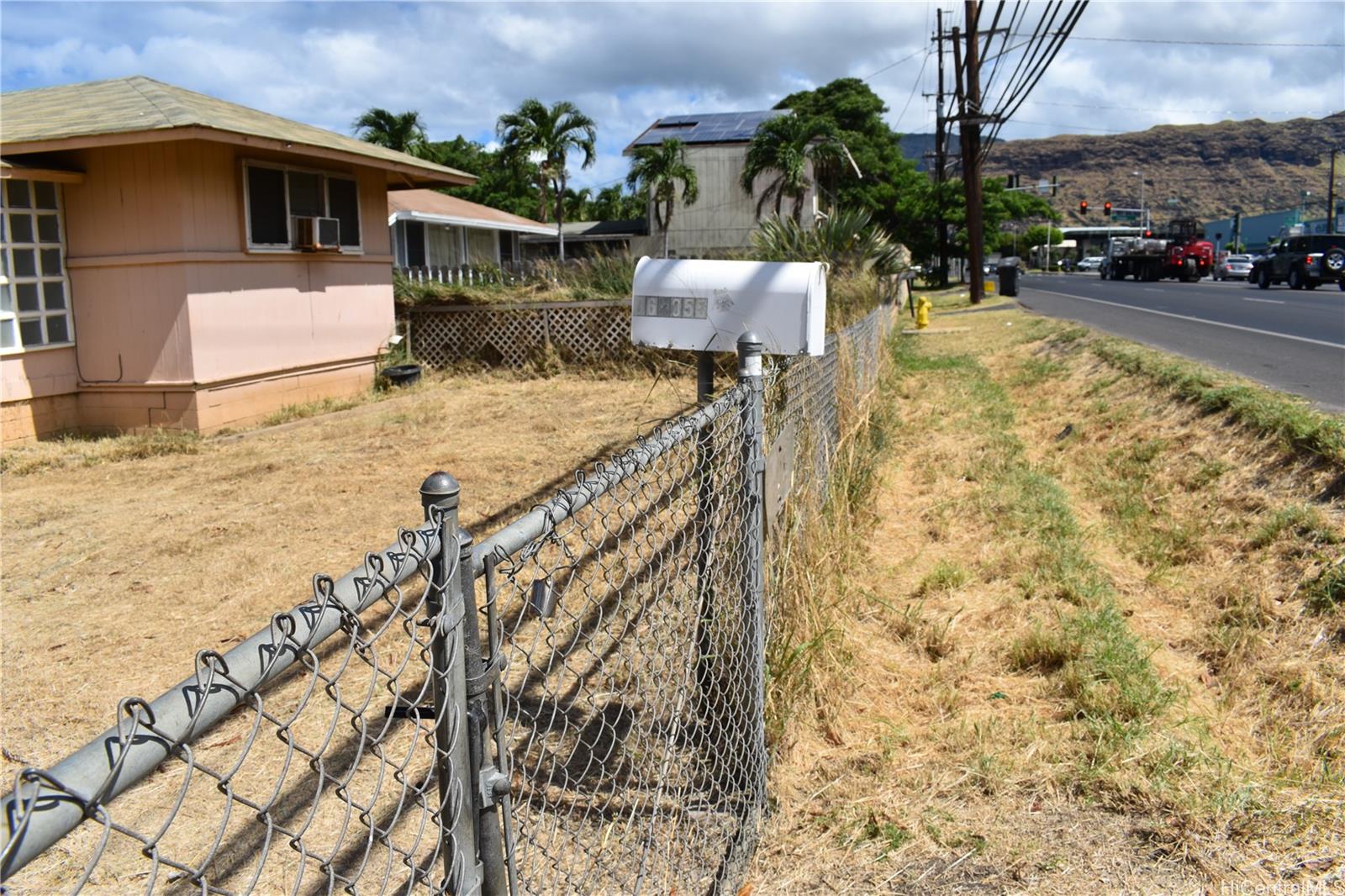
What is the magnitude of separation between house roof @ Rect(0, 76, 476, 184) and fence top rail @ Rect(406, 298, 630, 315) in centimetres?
205

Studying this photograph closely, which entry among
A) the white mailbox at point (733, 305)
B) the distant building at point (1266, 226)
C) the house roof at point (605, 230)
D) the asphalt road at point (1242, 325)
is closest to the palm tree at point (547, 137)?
the house roof at point (605, 230)

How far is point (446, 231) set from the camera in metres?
28.6

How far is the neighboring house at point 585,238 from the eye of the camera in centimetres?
3669

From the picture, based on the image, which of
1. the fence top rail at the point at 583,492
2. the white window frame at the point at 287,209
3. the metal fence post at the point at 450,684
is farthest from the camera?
the white window frame at the point at 287,209

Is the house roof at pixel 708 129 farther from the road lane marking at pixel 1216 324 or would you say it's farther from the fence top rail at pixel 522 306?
the fence top rail at pixel 522 306

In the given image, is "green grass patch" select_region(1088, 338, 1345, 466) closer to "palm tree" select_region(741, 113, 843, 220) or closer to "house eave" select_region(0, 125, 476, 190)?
"house eave" select_region(0, 125, 476, 190)

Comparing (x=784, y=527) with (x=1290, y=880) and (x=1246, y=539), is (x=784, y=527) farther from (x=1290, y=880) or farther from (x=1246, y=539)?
(x=1246, y=539)

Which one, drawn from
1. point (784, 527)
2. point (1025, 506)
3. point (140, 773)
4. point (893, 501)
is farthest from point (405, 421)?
point (140, 773)

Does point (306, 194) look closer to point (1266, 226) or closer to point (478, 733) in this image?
point (478, 733)

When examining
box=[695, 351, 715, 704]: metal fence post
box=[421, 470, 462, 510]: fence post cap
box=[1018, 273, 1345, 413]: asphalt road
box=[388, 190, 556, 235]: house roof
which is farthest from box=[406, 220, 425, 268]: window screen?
box=[421, 470, 462, 510]: fence post cap

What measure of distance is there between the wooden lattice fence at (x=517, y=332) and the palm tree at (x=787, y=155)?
19525 millimetres

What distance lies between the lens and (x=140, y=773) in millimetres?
1038

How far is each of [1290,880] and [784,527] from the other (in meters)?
2.10

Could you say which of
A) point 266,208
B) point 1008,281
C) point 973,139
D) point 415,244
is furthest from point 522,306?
point 1008,281
